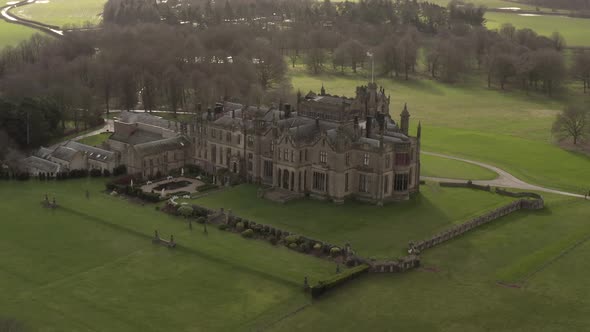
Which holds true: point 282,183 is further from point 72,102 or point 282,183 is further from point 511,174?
point 72,102

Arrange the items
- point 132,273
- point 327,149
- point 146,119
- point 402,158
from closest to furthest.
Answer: point 132,273 < point 327,149 < point 402,158 < point 146,119

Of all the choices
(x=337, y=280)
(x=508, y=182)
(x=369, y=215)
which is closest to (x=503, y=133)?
(x=508, y=182)

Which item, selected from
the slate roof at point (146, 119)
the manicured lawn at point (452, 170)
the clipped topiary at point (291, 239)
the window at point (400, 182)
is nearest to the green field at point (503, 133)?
the manicured lawn at point (452, 170)

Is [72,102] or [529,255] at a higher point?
[72,102]

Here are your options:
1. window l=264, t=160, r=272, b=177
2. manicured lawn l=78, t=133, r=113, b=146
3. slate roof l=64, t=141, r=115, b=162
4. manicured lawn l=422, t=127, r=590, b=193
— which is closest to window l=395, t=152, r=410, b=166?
window l=264, t=160, r=272, b=177

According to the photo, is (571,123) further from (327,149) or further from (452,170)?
(327,149)

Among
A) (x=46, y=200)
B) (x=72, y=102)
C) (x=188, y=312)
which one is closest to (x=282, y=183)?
(x=46, y=200)
